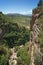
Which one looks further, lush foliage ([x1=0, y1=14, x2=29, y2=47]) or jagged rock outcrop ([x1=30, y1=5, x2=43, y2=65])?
lush foliage ([x1=0, y1=14, x2=29, y2=47])

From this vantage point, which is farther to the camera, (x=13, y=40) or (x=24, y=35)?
(x=24, y=35)

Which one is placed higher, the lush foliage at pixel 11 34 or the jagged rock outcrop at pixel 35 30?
the jagged rock outcrop at pixel 35 30

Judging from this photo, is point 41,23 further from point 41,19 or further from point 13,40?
point 13,40

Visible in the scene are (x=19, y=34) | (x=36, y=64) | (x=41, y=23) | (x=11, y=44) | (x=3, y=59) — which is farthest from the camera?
(x=19, y=34)

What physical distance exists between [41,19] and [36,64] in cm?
1036

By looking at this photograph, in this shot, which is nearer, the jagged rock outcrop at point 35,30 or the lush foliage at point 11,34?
the jagged rock outcrop at point 35,30

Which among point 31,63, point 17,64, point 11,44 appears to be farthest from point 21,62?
point 11,44

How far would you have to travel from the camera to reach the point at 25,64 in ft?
125

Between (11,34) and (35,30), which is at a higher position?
(35,30)

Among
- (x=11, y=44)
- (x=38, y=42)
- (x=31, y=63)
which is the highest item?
(x=38, y=42)

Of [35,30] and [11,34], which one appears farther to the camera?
[11,34]

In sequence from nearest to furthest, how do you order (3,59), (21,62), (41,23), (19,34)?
(41,23), (21,62), (3,59), (19,34)

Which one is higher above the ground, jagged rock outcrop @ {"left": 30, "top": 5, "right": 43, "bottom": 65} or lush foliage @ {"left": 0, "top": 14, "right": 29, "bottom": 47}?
jagged rock outcrop @ {"left": 30, "top": 5, "right": 43, "bottom": 65}

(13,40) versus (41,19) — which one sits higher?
(41,19)
